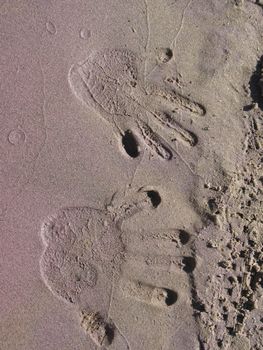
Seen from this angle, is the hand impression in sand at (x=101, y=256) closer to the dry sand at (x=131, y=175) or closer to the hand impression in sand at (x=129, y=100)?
the dry sand at (x=131, y=175)

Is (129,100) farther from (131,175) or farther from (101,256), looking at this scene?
(101,256)

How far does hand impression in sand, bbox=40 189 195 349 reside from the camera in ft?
9.94

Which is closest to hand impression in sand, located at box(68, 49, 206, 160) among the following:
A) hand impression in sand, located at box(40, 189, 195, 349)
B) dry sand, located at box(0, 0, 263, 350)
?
dry sand, located at box(0, 0, 263, 350)

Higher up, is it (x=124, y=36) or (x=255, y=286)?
(x=124, y=36)

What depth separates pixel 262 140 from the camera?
3.04 meters

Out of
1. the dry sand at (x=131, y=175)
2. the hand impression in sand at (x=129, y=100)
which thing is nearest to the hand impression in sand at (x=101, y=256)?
the dry sand at (x=131, y=175)

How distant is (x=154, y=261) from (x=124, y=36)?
164 cm

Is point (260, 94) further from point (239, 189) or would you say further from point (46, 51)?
point (46, 51)

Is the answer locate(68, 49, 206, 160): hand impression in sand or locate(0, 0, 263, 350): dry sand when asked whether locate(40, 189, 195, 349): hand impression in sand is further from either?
locate(68, 49, 206, 160): hand impression in sand

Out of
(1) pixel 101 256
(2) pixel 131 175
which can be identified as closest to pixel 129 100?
(2) pixel 131 175

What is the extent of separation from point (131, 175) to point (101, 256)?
62 cm

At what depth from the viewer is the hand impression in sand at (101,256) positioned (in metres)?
3.03

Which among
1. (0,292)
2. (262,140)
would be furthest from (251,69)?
(0,292)

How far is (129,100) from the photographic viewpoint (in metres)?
3.12
